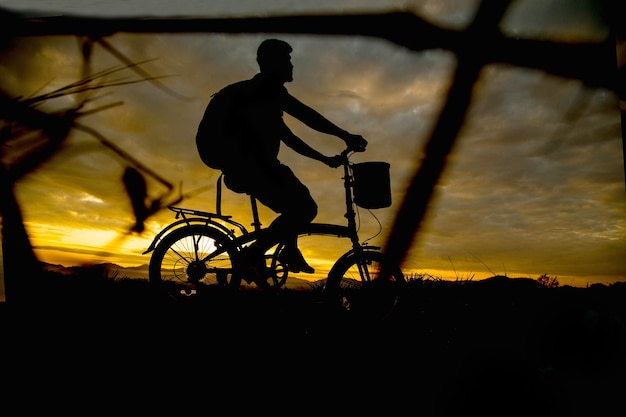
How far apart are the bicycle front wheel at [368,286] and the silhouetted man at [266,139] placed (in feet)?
1.99

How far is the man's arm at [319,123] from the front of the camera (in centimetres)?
351

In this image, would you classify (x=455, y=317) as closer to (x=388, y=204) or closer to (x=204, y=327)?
(x=388, y=204)

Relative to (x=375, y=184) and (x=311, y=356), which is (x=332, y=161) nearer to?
(x=375, y=184)

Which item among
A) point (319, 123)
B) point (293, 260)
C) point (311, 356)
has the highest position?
point (319, 123)

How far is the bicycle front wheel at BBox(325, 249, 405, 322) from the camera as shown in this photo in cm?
377

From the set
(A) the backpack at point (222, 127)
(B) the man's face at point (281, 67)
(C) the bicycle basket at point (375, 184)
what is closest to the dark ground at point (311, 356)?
(C) the bicycle basket at point (375, 184)

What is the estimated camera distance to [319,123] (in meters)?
3.57

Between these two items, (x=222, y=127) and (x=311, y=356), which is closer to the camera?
(x=311, y=356)

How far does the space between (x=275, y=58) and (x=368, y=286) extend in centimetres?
223

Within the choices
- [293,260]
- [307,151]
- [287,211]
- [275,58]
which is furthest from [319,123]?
[293,260]

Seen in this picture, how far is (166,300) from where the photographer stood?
12.7 feet

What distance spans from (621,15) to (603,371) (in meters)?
2.72

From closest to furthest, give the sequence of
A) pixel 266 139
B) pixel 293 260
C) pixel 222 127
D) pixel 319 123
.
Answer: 1. pixel 222 127
2. pixel 266 139
3. pixel 319 123
4. pixel 293 260

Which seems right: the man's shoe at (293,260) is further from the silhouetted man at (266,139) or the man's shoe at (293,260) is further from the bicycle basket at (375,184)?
the bicycle basket at (375,184)
